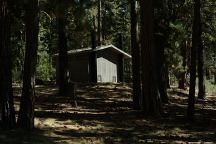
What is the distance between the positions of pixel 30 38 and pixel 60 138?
10.8 feet

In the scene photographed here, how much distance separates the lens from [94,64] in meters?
47.2

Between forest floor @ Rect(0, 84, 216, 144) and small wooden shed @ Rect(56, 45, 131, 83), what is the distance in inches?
762

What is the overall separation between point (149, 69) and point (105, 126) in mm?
4112

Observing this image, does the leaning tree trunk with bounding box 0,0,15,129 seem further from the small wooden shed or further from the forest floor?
the small wooden shed

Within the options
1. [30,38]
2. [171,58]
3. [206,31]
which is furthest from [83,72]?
[30,38]

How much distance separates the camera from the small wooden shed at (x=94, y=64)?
47062 millimetres

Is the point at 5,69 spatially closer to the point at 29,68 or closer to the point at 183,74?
the point at 29,68

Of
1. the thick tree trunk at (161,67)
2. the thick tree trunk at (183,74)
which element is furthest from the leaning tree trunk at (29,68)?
the thick tree trunk at (183,74)

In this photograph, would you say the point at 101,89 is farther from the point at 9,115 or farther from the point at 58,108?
the point at 9,115

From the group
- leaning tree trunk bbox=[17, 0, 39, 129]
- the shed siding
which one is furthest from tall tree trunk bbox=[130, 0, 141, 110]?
the shed siding

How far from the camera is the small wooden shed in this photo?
154 ft

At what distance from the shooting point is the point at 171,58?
40.7 meters

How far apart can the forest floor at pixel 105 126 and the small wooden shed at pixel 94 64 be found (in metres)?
19.4

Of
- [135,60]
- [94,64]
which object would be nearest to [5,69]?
[135,60]
